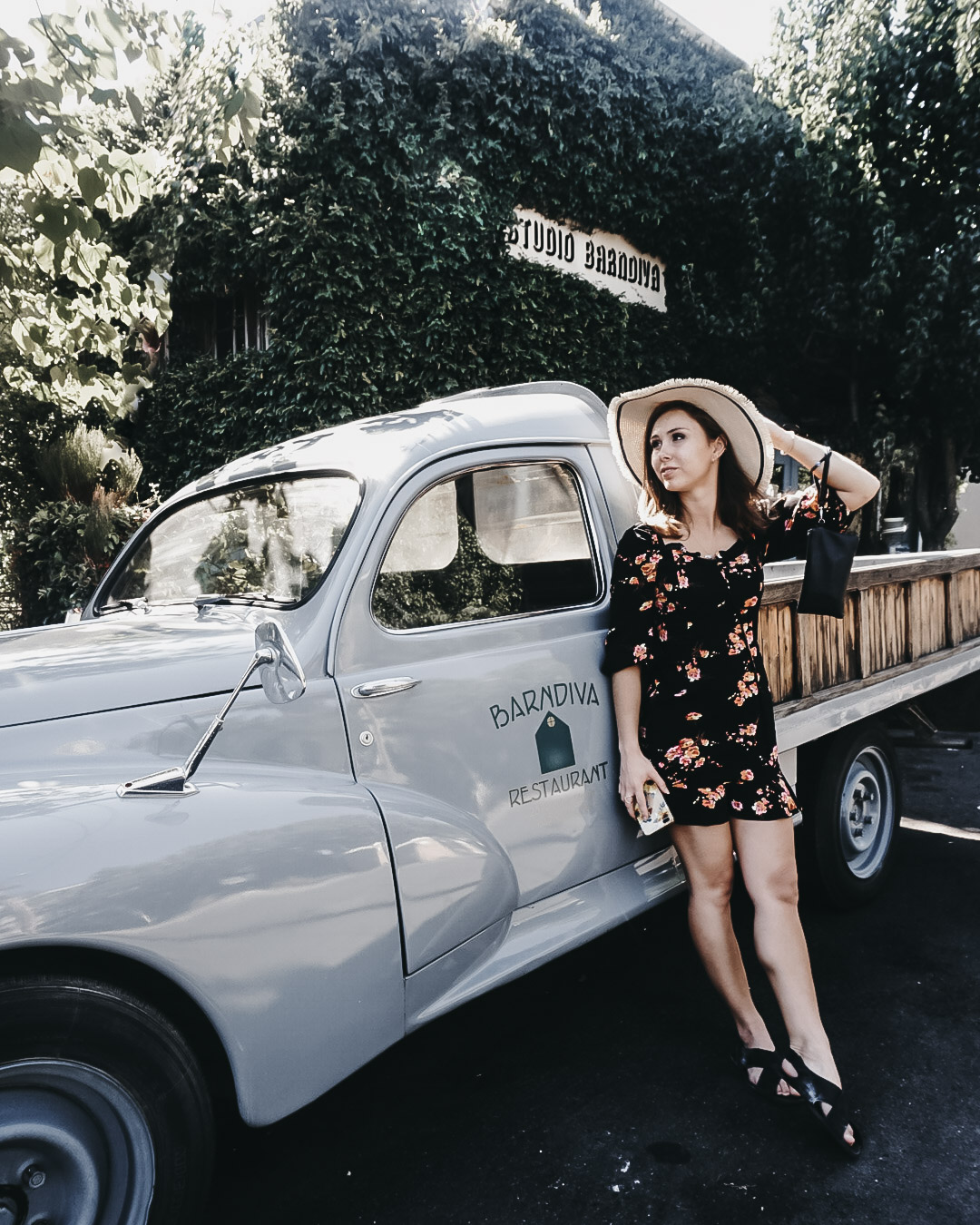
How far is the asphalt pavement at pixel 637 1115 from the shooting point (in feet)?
7.59

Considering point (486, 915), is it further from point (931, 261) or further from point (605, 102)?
point (931, 261)

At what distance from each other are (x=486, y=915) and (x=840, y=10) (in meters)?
13.0

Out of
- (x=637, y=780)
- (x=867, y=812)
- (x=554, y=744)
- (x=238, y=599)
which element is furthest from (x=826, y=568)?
(x=867, y=812)

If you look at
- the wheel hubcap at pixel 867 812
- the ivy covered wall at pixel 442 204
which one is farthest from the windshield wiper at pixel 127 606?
the ivy covered wall at pixel 442 204

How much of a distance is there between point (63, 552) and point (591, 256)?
23.3 ft

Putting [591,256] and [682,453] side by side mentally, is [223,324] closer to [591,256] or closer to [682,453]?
[591,256]

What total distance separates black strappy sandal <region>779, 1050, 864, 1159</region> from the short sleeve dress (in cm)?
66

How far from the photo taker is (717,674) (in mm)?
2670

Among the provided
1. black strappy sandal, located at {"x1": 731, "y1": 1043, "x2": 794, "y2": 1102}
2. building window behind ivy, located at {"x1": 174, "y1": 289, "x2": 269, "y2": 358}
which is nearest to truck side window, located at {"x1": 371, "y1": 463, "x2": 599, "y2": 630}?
black strappy sandal, located at {"x1": 731, "y1": 1043, "x2": 794, "y2": 1102}

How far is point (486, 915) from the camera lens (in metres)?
2.45

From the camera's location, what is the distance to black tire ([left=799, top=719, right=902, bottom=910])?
3703mm

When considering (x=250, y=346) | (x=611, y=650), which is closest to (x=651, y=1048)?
(x=611, y=650)

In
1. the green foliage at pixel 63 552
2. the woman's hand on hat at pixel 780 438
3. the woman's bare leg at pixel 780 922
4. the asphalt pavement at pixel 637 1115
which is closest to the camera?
the asphalt pavement at pixel 637 1115

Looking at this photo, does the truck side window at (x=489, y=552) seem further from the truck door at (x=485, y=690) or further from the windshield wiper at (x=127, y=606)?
the windshield wiper at (x=127, y=606)
